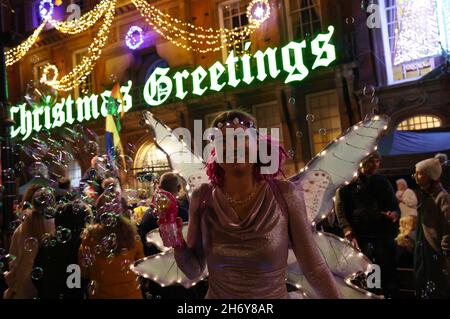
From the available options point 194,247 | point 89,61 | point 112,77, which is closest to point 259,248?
point 194,247

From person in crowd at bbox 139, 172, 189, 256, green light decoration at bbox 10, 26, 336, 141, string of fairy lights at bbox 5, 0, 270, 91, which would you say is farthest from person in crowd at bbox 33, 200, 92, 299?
string of fairy lights at bbox 5, 0, 270, 91

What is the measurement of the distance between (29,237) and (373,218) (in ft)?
11.4

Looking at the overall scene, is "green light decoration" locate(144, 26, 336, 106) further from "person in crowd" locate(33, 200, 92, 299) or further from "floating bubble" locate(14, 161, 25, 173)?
"person in crowd" locate(33, 200, 92, 299)

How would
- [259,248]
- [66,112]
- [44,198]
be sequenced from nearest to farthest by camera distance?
1. [259,248]
2. [44,198]
3. [66,112]

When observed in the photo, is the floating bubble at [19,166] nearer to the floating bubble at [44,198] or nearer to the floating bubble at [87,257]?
the floating bubble at [44,198]

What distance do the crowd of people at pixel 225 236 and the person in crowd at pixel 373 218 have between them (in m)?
0.01

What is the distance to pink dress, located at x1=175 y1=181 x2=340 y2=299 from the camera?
1662 mm

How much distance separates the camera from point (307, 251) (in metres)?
1.70

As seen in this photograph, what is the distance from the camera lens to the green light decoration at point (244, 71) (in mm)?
11055

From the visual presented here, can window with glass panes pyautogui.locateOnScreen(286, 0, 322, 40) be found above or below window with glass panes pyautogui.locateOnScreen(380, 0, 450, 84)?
above

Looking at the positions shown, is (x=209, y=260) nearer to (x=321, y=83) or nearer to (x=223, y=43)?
(x=321, y=83)

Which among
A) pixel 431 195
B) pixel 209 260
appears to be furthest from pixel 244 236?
pixel 431 195

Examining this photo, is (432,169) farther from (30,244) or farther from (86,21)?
(86,21)

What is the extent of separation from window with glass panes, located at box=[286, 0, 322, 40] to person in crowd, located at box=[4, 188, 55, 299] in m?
Result: 10.0
